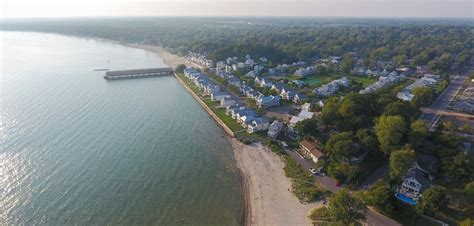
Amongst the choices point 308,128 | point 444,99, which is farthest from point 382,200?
point 444,99

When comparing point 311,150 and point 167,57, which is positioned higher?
point 167,57

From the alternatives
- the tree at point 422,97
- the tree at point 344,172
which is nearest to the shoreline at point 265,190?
the tree at point 344,172

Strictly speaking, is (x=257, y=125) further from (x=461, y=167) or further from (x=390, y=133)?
(x=461, y=167)

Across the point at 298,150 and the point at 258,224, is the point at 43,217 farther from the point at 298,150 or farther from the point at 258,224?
the point at 298,150

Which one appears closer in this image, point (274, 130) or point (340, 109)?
point (340, 109)

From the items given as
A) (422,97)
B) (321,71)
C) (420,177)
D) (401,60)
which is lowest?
(420,177)

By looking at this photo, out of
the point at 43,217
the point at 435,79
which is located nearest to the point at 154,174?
the point at 43,217
